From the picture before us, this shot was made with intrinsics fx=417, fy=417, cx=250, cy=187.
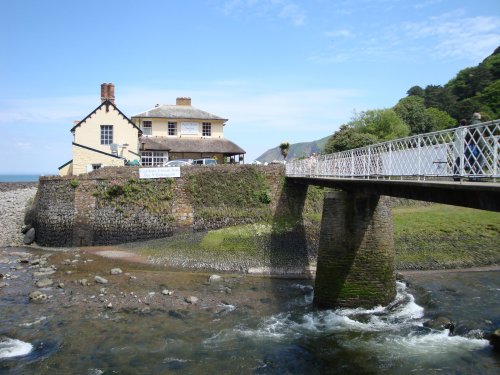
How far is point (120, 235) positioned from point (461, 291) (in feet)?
64.3

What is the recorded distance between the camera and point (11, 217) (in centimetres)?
3412

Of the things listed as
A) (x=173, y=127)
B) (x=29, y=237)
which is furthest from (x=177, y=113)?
(x=29, y=237)

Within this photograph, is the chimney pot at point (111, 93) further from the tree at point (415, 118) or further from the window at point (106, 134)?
the tree at point (415, 118)

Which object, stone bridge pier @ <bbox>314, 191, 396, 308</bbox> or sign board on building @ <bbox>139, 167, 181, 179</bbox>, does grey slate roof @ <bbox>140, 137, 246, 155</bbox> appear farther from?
stone bridge pier @ <bbox>314, 191, 396, 308</bbox>

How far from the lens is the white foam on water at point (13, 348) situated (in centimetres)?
1182

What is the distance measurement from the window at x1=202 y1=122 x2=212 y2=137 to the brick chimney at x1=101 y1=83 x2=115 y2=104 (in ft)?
29.3

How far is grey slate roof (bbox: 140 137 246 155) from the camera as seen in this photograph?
37594 millimetres

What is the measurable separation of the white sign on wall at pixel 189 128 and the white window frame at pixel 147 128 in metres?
2.94

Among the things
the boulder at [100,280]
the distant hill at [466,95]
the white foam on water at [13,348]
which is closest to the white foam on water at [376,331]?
the white foam on water at [13,348]

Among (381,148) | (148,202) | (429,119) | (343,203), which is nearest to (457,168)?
(381,148)

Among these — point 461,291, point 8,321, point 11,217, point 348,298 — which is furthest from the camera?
point 11,217

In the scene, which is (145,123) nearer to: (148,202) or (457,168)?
(148,202)

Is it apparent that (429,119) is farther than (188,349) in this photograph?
Yes

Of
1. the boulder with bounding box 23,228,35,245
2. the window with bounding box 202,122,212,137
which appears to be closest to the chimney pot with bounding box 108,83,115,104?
the window with bounding box 202,122,212,137
